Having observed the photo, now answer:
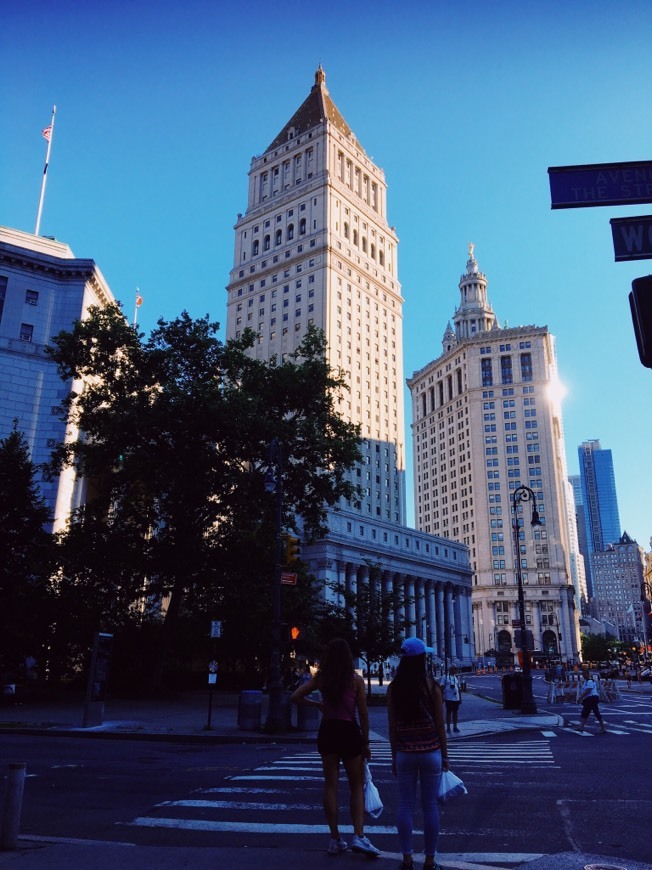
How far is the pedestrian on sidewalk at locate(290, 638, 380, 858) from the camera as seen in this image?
6.69 metres

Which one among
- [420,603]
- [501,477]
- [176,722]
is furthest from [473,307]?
[176,722]

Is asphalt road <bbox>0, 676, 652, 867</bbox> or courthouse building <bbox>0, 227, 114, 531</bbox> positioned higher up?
courthouse building <bbox>0, 227, 114, 531</bbox>

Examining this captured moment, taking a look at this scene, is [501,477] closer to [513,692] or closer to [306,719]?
[513,692]

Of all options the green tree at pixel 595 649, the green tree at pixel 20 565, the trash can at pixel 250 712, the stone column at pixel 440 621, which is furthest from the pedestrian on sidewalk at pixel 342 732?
the green tree at pixel 595 649

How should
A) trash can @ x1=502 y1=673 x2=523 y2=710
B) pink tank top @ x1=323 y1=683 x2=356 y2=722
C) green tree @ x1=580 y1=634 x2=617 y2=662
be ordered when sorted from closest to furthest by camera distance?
pink tank top @ x1=323 y1=683 x2=356 y2=722
trash can @ x1=502 y1=673 x2=523 y2=710
green tree @ x1=580 y1=634 x2=617 y2=662

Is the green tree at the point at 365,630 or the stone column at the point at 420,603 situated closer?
the green tree at the point at 365,630

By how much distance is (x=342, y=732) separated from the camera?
6.84m

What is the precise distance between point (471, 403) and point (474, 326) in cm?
3739

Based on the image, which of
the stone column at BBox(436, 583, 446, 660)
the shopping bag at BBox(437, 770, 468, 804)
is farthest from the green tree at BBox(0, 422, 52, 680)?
the stone column at BBox(436, 583, 446, 660)

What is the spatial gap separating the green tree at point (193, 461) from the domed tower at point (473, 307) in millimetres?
151642

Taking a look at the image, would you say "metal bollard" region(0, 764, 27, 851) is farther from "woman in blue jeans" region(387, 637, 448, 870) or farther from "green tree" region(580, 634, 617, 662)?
"green tree" region(580, 634, 617, 662)

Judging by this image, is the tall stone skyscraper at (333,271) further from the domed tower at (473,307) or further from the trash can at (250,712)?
the trash can at (250,712)

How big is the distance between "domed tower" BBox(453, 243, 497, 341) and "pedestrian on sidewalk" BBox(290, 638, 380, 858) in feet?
591

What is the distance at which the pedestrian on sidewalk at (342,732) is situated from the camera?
6.69 m
